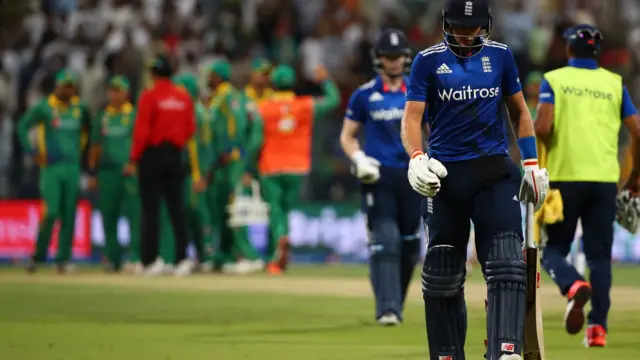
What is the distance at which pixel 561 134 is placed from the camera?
1218 cm

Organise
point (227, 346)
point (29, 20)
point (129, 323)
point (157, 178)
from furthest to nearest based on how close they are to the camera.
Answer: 1. point (29, 20)
2. point (157, 178)
3. point (129, 323)
4. point (227, 346)

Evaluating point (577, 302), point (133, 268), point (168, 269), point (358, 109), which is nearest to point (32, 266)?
point (133, 268)

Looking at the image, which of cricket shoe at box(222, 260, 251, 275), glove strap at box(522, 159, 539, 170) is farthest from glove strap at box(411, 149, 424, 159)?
cricket shoe at box(222, 260, 251, 275)

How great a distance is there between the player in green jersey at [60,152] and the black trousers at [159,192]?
149cm

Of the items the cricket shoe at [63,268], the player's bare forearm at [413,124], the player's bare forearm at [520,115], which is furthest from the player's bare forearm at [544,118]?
Result: the cricket shoe at [63,268]

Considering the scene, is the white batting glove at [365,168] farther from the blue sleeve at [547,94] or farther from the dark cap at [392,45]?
the blue sleeve at [547,94]

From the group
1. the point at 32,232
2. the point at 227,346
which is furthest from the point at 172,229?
the point at 227,346

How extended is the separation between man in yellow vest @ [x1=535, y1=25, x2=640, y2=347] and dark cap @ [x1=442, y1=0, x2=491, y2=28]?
3034 mm

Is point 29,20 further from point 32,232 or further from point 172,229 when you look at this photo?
point 172,229

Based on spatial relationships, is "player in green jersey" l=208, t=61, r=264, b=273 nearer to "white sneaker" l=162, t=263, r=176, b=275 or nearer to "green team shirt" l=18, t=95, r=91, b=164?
"white sneaker" l=162, t=263, r=176, b=275

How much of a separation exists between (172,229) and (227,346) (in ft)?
34.6

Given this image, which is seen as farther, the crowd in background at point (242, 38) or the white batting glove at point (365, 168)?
the crowd in background at point (242, 38)

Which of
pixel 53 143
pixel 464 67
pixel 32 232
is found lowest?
pixel 32 232

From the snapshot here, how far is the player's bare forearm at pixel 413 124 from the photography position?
9305 mm
